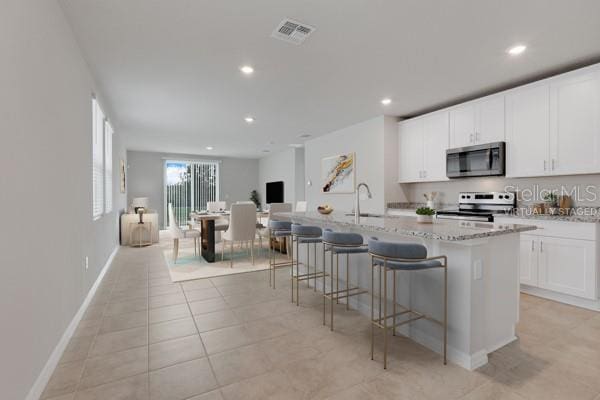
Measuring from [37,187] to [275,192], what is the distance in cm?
811

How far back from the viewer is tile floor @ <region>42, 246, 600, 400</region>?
1.73m

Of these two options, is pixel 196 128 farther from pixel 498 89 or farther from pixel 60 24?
pixel 498 89

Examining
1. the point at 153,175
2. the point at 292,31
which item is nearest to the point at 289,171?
the point at 153,175

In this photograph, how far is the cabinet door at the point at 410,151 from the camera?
5019mm

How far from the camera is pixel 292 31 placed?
2.55 metres

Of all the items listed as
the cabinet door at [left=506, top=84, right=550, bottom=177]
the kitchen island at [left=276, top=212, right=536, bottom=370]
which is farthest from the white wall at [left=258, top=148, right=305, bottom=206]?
the kitchen island at [left=276, top=212, right=536, bottom=370]

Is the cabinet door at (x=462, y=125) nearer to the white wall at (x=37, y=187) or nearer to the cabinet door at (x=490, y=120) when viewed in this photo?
the cabinet door at (x=490, y=120)

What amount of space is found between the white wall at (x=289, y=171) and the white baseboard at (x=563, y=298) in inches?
242

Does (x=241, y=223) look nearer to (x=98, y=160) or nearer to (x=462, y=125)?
(x=98, y=160)

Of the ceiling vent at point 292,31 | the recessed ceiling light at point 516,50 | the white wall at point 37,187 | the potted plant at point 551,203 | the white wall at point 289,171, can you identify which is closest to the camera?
the white wall at point 37,187

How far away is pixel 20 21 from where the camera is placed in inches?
62.1

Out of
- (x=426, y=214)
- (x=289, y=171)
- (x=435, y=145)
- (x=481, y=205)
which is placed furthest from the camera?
(x=289, y=171)

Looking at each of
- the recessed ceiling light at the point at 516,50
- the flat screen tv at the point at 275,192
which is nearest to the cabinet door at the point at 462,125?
the recessed ceiling light at the point at 516,50

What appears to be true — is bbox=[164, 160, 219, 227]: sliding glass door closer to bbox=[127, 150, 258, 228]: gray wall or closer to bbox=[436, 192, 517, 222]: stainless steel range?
bbox=[127, 150, 258, 228]: gray wall
